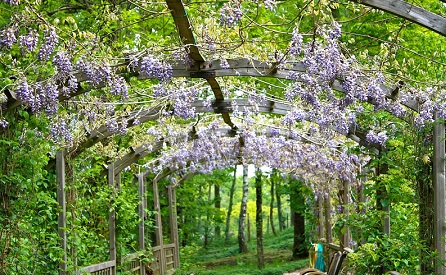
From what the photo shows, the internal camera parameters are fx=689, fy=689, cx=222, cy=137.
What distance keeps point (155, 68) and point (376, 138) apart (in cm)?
296

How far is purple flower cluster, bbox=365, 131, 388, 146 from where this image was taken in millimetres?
7871

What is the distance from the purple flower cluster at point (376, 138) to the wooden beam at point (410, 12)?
10.5ft

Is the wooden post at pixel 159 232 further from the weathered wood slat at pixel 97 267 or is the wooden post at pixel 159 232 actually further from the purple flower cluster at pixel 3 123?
the purple flower cluster at pixel 3 123

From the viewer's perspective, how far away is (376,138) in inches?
313

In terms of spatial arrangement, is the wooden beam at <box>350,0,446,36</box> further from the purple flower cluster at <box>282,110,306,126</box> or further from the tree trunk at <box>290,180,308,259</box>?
the tree trunk at <box>290,180,308,259</box>

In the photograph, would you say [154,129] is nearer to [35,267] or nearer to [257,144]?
[257,144]

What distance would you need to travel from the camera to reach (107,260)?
1047 centimetres

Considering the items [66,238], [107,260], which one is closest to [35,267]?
[66,238]

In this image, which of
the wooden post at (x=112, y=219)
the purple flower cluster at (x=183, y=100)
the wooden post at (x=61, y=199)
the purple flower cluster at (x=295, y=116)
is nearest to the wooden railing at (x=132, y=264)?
the wooden post at (x=112, y=219)

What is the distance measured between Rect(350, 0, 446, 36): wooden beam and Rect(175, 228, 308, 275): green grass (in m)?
11.0

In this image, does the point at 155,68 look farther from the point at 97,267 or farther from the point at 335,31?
the point at 97,267

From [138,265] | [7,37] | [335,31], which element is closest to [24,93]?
[7,37]

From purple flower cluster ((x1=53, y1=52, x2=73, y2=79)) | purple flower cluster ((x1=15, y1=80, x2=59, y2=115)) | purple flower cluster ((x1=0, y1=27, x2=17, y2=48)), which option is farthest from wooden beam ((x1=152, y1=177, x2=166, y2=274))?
purple flower cluster ((x1=0, y1=27, x2=17, y2=48))

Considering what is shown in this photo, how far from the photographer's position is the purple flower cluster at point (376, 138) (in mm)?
7871
